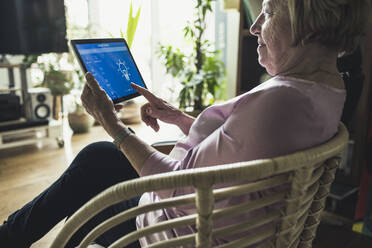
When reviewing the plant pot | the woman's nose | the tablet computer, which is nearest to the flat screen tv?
the plant pot

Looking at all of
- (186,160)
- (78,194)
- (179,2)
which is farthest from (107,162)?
(179,2)

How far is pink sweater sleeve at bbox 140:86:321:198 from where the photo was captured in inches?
22.5

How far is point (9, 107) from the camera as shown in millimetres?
2818

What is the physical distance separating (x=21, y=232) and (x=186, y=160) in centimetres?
58

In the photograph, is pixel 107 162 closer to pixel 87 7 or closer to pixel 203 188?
pixel 203 188

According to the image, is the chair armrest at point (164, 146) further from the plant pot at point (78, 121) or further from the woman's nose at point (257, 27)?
the plant pot at point (78, 121)

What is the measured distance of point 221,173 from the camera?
47cm

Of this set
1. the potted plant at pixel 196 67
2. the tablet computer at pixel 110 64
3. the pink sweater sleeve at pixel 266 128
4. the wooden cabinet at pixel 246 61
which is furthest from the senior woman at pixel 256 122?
the potted plant at pixel 196 67

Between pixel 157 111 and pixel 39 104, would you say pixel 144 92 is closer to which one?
pixel 157 111

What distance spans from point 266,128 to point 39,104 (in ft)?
9.40

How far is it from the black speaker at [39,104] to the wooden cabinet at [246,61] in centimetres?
180

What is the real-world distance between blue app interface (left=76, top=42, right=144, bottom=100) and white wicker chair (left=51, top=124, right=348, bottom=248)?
56 cm

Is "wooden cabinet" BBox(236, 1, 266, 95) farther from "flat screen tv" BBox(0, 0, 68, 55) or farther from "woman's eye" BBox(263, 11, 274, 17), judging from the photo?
"flat screen tv" BBox(0, 0, 68, 55)

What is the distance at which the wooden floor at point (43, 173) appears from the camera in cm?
163
